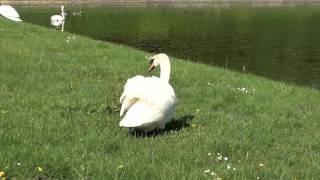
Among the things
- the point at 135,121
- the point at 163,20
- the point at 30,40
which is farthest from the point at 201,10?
the point at 135,121

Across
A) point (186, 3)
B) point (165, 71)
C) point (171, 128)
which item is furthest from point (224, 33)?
point (171, 128)

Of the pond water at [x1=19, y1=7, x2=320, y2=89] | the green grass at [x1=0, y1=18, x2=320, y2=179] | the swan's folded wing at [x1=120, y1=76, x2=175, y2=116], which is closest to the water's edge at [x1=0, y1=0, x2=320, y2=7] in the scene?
Answer: the pond water at [x1=19, y1=7, x2=320, y2=89]

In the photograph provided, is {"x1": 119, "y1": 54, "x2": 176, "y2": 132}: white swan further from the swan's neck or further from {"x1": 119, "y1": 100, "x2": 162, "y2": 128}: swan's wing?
the swan's neck

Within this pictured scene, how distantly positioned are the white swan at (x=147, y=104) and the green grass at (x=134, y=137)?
28cm

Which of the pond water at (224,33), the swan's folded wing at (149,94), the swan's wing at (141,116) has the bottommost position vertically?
the pond water at (224,33)

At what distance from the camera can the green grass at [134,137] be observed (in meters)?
8.49

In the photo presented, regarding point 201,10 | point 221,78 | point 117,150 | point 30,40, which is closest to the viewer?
point 117,150

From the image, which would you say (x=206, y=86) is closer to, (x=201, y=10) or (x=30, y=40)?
(x=30, y=40)

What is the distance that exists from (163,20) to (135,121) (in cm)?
7020

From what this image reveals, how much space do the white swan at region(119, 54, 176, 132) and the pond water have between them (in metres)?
22.7

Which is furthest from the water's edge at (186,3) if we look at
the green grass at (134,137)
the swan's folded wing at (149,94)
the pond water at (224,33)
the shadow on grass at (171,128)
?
the swan's folded wing at (149,94)

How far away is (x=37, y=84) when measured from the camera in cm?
1384

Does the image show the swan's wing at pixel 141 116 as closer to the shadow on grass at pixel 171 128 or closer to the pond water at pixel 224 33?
the shadow on grass at pixel 171 128

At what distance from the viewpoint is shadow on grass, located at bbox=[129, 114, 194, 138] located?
10391mm
